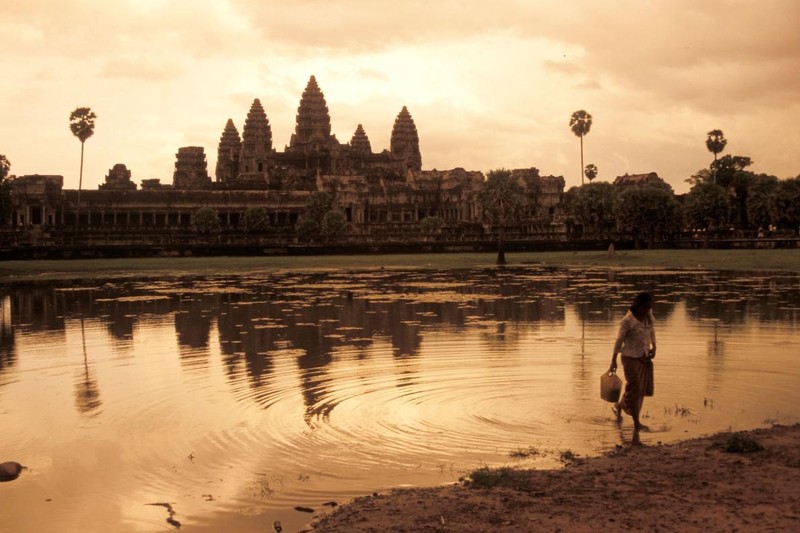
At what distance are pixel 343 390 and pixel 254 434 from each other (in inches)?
108

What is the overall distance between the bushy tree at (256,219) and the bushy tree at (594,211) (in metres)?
35.3

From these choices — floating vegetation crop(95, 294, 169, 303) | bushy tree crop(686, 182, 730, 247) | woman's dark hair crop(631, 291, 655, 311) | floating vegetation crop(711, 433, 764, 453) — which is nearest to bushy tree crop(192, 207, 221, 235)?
bushy tree crop(686, 182, 730, 247)

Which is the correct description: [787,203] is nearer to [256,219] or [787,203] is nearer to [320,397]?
[256,219]

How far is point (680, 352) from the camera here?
56.6ft

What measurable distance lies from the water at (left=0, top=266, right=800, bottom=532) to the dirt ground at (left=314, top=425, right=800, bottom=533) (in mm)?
729

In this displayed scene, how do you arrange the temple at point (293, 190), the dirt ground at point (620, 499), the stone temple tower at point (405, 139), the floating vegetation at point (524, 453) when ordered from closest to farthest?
1. the dirt ground at point (620, 499)
2. the floating vegetation at point (524, 453)
3. the temple at point (293, 190)
4. the stone temple tower at point (405, 139)

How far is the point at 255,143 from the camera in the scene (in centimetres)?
15275

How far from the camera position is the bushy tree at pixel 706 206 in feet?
276

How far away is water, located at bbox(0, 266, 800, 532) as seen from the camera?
942cm

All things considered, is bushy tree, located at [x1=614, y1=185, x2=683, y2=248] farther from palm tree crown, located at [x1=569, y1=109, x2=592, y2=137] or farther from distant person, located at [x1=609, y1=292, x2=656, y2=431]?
distant person, located at [x1=609, y1=292, x2=656, y2=431]

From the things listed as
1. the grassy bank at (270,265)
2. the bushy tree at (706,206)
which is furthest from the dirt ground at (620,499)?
the bushy tree at (706,206)

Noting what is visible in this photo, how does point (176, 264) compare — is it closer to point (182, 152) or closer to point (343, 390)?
point (343, 390)

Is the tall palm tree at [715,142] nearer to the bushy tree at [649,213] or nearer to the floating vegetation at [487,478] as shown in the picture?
the bushy tree at [649,213]

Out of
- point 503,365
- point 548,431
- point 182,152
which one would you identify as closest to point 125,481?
point 548,431
